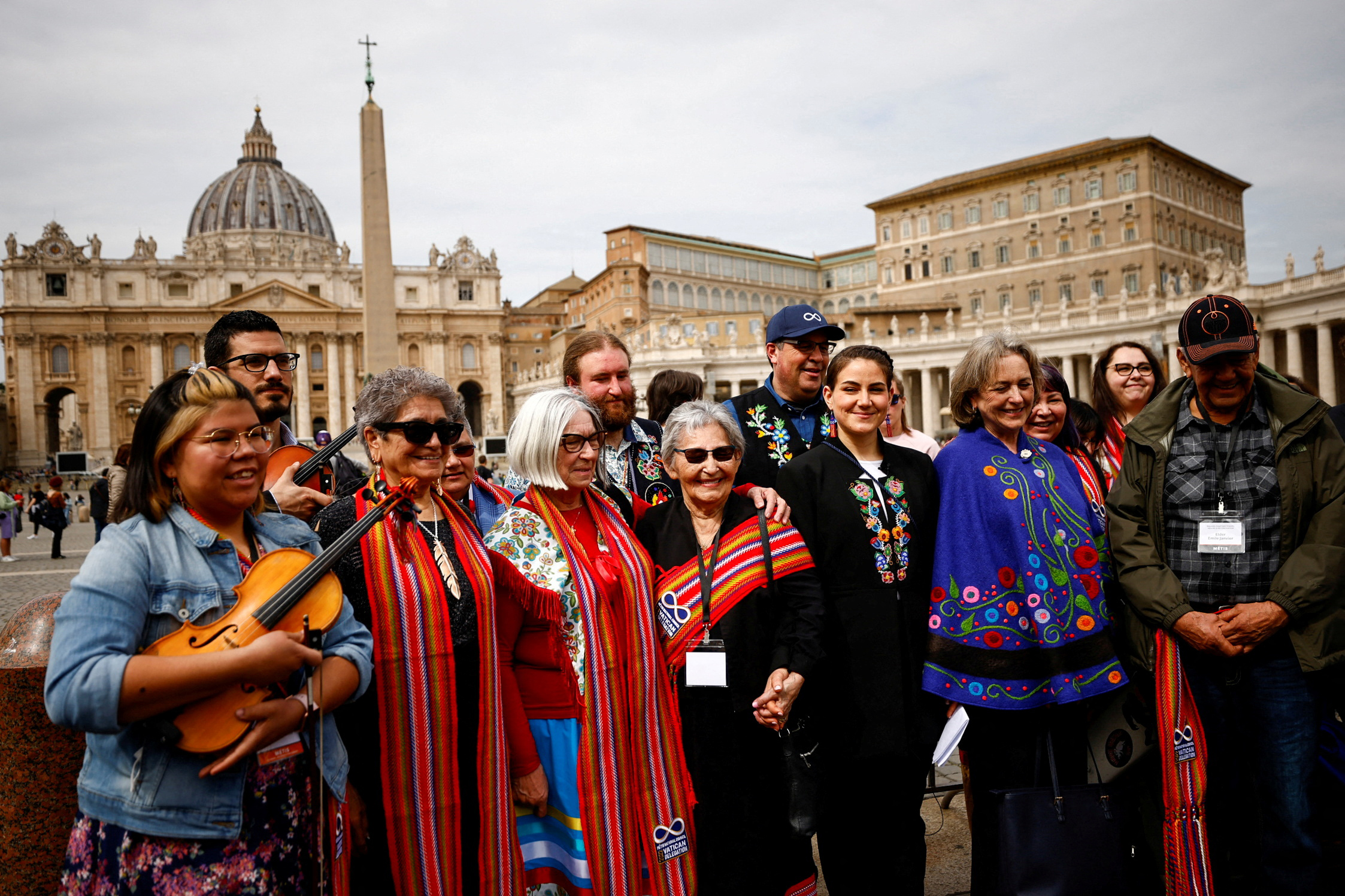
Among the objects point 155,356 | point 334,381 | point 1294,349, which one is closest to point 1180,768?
point 1294,349

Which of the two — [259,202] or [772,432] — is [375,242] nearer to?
[772,432]

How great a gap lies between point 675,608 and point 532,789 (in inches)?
30.9

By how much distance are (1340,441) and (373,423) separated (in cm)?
365

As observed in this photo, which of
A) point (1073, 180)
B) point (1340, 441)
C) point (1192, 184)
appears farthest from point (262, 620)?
point (1192, 184)

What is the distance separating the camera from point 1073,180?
173 ft

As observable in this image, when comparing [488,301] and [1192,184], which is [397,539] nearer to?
[1192,184]

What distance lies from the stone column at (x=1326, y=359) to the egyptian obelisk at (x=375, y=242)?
3559 centimetres

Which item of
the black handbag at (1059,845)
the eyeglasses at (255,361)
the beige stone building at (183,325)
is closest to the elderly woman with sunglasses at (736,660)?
the black handbag at (1059,845)

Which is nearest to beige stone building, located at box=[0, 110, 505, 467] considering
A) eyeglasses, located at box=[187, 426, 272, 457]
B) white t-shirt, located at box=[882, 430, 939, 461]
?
white t-shirt, located at box=[882, 430, 939, 461]

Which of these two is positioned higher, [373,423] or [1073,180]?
[1073,180]

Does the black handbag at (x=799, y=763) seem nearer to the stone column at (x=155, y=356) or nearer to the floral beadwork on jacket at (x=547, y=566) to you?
the floral beadwork on jacket at (x=547, y=566)

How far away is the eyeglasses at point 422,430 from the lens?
290cm

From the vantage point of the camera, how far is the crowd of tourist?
8.91 ft

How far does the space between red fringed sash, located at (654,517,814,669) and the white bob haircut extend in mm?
556
